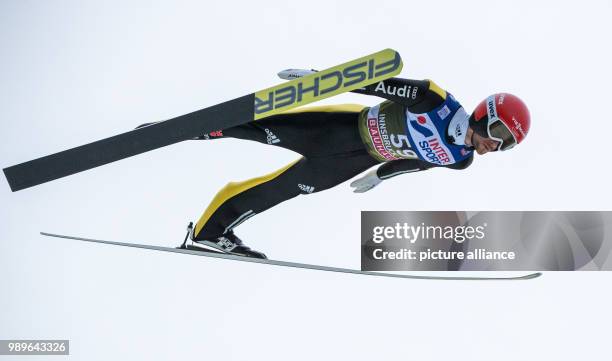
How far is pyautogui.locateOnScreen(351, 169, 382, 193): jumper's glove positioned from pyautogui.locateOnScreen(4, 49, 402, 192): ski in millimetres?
1103

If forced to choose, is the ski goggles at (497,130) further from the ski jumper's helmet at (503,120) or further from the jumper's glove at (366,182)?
the jumper's glove at (366,182)

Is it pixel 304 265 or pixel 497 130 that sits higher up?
pixel 497 130

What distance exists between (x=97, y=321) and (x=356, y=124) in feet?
6.26

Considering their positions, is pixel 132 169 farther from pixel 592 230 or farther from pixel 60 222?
pixel 592 230

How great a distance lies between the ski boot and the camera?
4.56m

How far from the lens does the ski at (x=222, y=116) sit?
128 inches

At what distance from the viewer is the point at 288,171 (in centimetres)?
433

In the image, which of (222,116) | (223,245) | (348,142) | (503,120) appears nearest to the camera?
(222,116)

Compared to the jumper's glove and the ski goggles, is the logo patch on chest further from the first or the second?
the jumper's glove

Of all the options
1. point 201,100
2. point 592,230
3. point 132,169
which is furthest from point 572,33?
point 132,169

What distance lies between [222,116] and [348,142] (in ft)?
2.97

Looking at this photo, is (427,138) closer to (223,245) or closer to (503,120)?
(503,120)

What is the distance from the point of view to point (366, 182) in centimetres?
441

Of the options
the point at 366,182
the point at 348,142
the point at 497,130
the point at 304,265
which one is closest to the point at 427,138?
the point at 497,130
